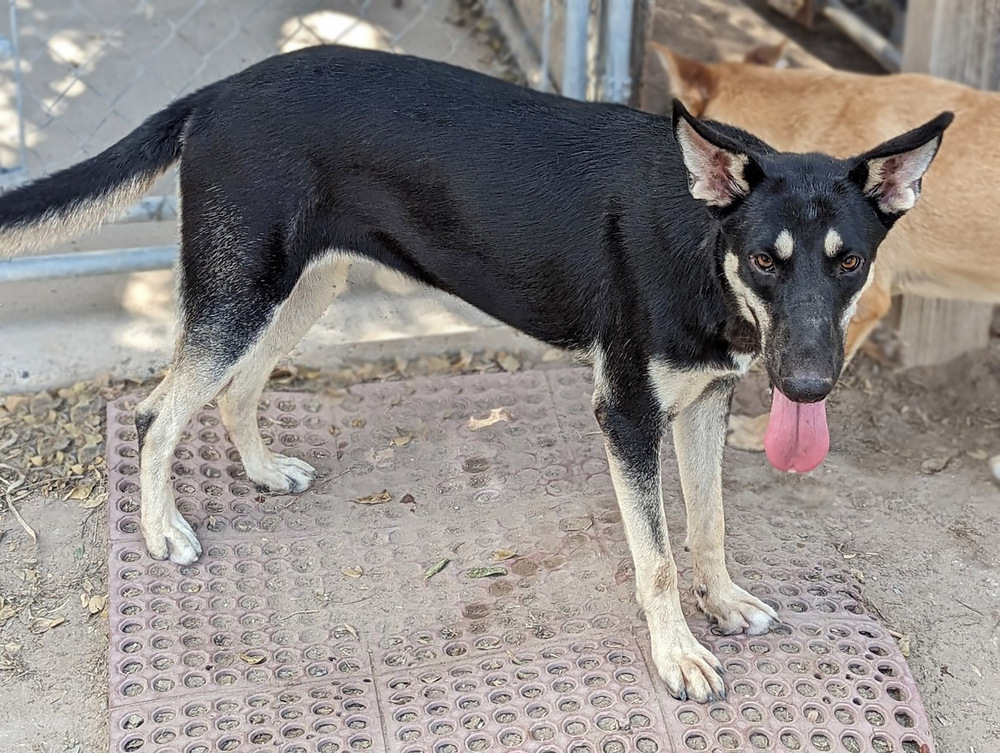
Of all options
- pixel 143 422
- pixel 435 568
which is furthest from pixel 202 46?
pixel 435 568

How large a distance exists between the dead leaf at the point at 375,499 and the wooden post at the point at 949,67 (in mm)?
2508

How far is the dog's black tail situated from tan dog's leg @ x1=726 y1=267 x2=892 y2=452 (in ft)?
7.94

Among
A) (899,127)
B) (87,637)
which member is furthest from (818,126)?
(87,637)

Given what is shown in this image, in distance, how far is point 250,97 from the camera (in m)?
3.41

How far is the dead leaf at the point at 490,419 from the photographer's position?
4.44 m

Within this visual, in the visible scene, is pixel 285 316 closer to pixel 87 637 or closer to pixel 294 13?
pixel 87 637

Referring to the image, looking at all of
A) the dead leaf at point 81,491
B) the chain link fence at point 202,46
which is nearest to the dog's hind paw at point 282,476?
the dead leaf at point 81,491

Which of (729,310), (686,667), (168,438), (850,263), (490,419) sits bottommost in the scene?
(490,419)

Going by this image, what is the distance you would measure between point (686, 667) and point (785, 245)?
1.28 m

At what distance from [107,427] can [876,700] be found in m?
2.87

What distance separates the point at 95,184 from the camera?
3.46 meters

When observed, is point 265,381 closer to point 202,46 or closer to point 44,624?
point 44,624

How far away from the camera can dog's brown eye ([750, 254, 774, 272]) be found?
274 cm

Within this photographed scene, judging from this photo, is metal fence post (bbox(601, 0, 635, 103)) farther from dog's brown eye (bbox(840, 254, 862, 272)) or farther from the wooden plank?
dog's brown eye (bbox(840, 254, 862, 272))
